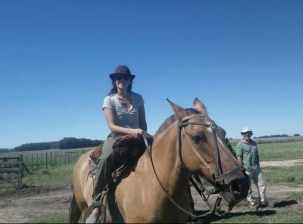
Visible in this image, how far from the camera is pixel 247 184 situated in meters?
3.12

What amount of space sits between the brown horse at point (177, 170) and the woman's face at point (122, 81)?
3.14 ft

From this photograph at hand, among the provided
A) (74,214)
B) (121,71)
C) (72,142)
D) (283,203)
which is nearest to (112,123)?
(121,71)

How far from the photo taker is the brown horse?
10.4 ft

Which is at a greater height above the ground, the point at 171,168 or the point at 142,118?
the point at 142,118

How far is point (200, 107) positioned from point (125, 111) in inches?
50.1

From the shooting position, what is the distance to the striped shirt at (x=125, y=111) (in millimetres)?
4691

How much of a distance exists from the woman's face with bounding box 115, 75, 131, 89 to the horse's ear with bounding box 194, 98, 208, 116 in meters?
1.18

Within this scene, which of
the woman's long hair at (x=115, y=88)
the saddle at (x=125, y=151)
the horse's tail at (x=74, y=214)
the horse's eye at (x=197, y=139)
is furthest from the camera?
the horse's tail at (x=74, y=214)

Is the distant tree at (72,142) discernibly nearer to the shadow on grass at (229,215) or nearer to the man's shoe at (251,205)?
the man's shoe at (251,205)

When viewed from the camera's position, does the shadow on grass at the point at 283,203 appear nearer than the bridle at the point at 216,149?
No

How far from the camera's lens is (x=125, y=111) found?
4.76m

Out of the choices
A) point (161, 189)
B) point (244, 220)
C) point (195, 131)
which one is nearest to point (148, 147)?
point (161, 189)

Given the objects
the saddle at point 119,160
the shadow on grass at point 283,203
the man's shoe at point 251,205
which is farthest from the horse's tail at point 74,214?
the shadow on grass at point 283,203

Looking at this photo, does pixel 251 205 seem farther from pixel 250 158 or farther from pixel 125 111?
pixel 125 111
